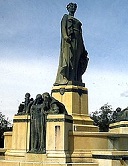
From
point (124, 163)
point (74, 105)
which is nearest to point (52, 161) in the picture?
point (124, 163)

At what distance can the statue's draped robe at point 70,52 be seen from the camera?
2156 cm

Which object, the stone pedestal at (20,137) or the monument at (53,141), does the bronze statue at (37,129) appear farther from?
the stone pedestal at (20,137)

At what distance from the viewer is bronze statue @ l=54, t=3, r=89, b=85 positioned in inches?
848

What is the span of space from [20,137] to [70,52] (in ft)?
23.3

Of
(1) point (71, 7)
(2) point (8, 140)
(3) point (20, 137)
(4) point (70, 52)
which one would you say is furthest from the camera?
(1) point (71, 7)

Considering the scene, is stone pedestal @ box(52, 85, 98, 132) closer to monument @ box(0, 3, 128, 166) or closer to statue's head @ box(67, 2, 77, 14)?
monument @ box(0, 3, 128, 166)

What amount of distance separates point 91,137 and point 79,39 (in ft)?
25.4

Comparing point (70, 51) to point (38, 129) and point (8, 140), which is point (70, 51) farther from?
point (38, 129)

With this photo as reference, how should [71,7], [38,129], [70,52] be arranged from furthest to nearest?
[71,7]
[70,52]
[38,129]

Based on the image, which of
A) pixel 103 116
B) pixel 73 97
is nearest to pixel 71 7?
pixel 73 97

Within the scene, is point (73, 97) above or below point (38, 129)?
above

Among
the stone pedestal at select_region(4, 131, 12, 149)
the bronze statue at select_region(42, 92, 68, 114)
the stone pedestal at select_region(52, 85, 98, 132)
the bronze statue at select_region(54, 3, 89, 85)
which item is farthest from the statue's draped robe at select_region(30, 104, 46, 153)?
the bronze statue at select_region(54, 3, 89, 85)

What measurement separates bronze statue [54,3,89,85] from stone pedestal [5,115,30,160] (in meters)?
5.34

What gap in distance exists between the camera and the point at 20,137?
652 inches
